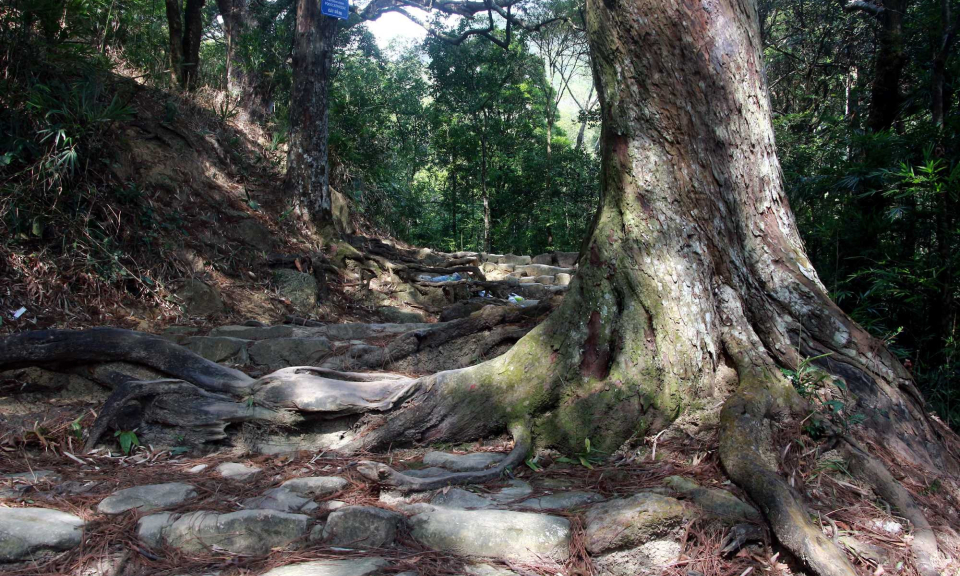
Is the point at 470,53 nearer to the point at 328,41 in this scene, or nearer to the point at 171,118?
the point at 328,41

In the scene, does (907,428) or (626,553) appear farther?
(907,428)

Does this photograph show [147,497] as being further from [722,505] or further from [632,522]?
[722,505]

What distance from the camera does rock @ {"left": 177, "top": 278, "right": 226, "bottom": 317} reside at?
568 cm

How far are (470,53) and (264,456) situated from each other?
12750 millimetres

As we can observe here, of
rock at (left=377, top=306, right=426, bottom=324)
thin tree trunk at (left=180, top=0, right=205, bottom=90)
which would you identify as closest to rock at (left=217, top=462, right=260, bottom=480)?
rock at (left=377, top=306, right=426, bottom=324)

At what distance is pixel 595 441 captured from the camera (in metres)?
3.00

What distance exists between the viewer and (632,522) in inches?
87.4

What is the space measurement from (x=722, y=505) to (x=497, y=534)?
0.84 m

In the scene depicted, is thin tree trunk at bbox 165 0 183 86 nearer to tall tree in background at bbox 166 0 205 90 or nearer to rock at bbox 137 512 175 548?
Answer: tall tree in background at bbox 166 0 205 90

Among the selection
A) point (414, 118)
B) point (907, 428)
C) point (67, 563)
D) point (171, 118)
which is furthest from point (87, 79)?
point (414, 118)


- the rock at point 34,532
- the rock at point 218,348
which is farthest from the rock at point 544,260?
the rock at point 34,532

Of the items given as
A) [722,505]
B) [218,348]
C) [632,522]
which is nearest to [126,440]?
[218,348]

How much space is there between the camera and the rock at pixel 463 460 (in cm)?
283

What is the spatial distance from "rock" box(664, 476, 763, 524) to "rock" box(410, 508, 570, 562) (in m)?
0.50
